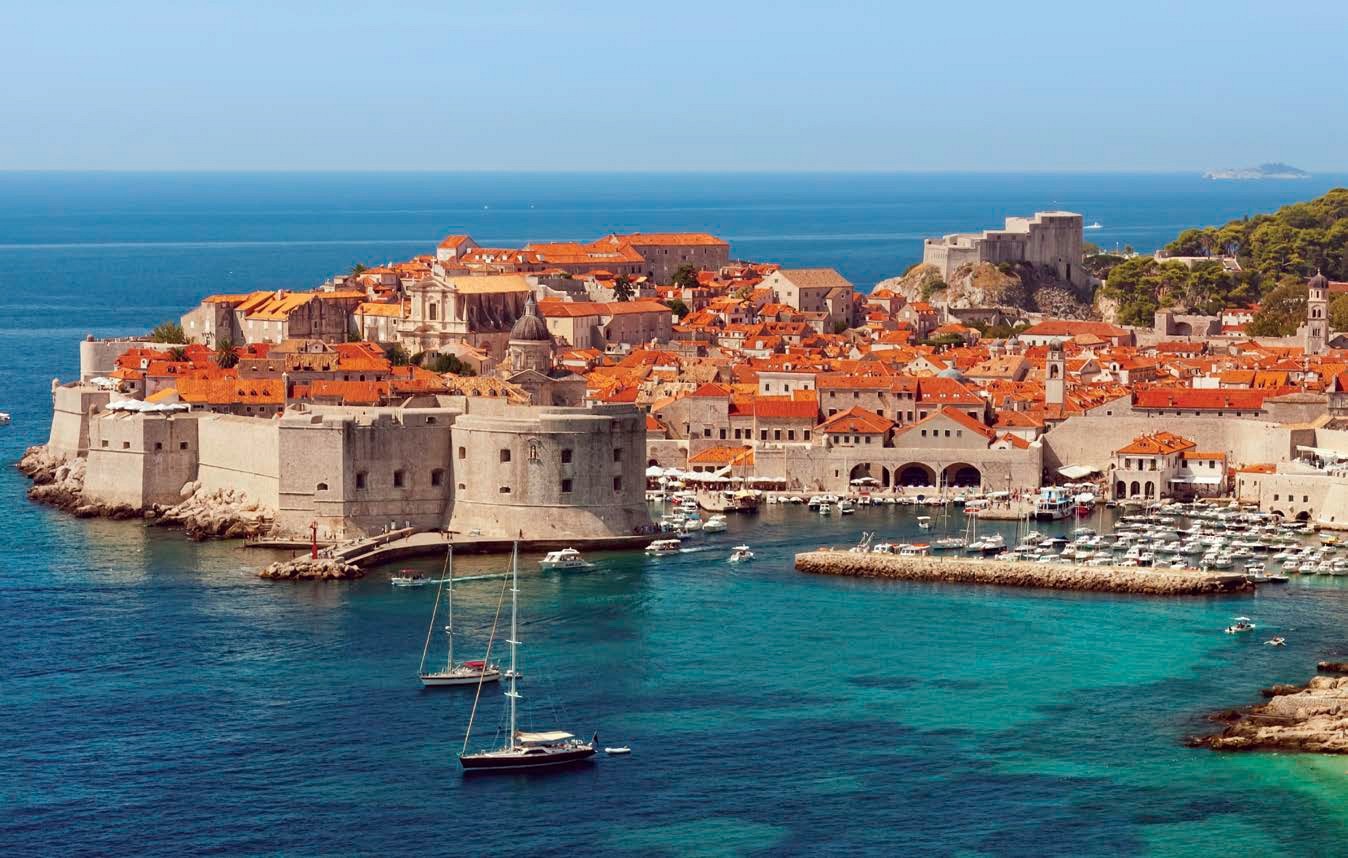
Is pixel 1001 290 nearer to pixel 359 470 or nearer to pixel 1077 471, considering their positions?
pixel 1077 471

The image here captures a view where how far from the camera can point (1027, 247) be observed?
91062 millimetres

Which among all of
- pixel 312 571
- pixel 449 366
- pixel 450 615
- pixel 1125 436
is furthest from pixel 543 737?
pixel 449 366

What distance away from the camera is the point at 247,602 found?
43906mm

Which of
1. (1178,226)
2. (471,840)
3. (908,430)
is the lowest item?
(471,840)

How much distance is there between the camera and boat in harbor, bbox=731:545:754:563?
48094 millimetres

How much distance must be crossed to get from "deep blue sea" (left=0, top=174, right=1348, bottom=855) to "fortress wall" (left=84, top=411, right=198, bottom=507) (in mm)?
1624

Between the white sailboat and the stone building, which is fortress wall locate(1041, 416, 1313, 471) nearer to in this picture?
the white sailboat

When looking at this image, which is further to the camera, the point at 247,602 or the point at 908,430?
the point at 908,430

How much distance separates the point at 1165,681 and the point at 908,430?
20386 mm

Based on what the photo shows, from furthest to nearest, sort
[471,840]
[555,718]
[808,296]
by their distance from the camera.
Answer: [808,296], [555,718], [471,840]

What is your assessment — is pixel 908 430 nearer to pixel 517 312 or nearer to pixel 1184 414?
Result: pixel 1184 414

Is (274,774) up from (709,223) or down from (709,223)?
down

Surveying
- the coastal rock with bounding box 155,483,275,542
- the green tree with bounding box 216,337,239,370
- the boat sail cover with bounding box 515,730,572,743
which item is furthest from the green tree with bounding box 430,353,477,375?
the boat sail cover with bounding box 515,730,572,743

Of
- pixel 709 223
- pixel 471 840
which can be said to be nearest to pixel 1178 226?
pixel 709 223
